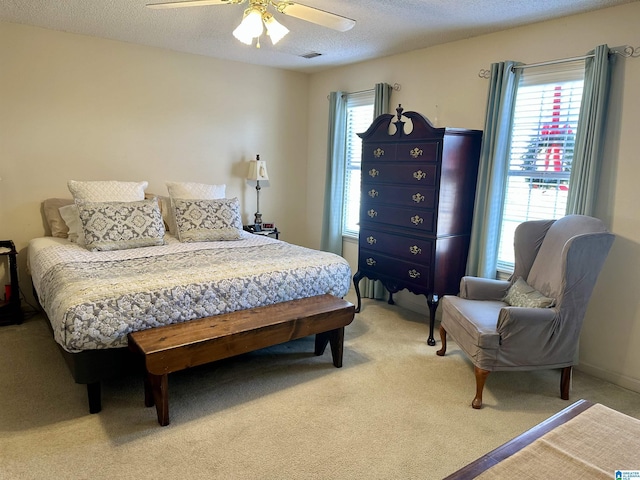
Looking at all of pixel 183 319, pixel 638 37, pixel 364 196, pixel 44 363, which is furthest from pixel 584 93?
pixel 44 363

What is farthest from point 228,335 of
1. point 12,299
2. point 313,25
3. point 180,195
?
point 313,25

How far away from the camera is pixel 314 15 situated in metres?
2.49

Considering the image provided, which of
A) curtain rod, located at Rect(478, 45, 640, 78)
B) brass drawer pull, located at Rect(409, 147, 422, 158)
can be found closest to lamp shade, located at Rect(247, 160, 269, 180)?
brass drawer pull, located at Rect(409, 147, 422, 158)

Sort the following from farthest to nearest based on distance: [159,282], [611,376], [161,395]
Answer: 1. [611,376]
2. [159,282]
3. [161,395]

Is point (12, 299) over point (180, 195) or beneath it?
beneath

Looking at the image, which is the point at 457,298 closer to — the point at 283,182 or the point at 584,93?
the point at 584,93

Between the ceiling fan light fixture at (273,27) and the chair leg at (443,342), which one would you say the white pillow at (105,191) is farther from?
the chair leg at (443,342)

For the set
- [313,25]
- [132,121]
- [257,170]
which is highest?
[313,25]

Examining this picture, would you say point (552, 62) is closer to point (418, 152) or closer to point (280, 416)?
point (418, 152)

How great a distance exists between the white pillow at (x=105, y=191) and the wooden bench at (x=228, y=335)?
5.68 feet

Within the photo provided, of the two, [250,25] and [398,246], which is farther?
[398,246]

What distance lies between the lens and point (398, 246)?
3715 mm

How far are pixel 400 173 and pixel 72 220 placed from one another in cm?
276

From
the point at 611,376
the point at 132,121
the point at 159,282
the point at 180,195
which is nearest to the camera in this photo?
the point at 159,282
